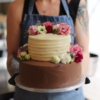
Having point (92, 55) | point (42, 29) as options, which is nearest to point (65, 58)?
point (42, 29)

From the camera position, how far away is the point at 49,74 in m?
0.81

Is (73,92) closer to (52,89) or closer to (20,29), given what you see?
(52,89)

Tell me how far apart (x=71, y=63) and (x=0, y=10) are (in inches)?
117

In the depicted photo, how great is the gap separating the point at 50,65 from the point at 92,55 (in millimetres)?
786

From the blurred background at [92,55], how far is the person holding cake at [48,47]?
0.92 ft

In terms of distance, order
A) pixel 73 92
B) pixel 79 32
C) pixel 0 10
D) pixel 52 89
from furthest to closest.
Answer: pixel 0 10 < pixel 79 32 < pixel 73 92 < pixel 52 89

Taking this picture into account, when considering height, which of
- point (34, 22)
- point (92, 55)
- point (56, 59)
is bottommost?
point (92, 55)

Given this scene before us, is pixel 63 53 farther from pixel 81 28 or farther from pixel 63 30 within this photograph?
pixel 81 28

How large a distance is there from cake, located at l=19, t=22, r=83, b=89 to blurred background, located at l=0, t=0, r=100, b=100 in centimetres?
42

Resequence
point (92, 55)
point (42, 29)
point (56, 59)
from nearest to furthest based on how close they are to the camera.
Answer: point (56, 59) < point (42, 29) < point (92, 55)

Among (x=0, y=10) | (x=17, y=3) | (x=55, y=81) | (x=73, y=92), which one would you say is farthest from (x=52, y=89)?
(x=0, y=10)

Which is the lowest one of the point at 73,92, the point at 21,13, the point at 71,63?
the point at 73,92

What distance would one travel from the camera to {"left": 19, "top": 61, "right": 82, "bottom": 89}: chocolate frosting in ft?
2.66

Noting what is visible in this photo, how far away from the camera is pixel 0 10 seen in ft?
11.8
